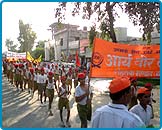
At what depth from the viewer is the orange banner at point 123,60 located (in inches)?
283

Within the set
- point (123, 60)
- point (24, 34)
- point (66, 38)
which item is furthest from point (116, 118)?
point (24, 34)

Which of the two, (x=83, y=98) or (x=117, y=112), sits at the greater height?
(x=117, y=112)

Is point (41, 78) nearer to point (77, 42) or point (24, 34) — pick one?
point (77, 42)

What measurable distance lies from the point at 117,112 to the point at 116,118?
62 millimetres

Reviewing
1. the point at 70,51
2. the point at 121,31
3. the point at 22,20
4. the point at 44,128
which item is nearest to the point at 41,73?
the point at 44,128

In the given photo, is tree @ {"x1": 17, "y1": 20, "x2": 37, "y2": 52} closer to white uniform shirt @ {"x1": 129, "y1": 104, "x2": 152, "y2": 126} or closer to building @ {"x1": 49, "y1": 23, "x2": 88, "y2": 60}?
building @ {"x1": 49, "y1": 23, "x2": 88, "y2": 60}

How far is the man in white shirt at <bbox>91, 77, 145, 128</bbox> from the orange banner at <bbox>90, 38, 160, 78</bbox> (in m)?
3.62

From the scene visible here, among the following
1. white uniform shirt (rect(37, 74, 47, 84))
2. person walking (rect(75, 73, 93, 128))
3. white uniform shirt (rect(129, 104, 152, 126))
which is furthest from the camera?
white uniform shirt (rect(37, 74, 47, 84))

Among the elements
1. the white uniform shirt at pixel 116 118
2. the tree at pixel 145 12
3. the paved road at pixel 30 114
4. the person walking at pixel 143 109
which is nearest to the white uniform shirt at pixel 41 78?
the paved road at pixel 30 114

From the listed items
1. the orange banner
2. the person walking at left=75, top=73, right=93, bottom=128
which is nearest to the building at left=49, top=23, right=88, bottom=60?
the orange banner

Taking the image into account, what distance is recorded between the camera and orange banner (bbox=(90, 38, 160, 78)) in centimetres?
720

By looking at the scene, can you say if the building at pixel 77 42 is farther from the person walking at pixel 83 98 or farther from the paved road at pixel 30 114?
the person walking at pixel 83 98

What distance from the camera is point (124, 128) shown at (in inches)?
126

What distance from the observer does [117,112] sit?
10.8 feet
